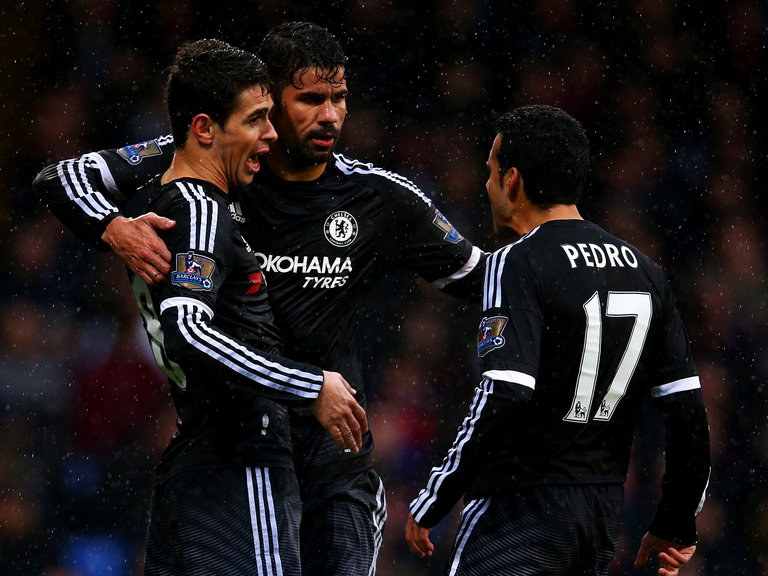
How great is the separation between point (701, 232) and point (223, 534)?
14.0ft

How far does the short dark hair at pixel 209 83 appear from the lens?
2.82m

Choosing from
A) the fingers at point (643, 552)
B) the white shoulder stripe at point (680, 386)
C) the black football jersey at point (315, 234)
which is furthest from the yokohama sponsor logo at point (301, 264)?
the fingers at point (643, 552)

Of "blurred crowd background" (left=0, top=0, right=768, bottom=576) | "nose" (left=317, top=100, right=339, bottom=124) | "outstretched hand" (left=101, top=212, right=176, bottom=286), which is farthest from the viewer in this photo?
"blurred crowd background" (left=0, top=0, right=768, bottom=576)

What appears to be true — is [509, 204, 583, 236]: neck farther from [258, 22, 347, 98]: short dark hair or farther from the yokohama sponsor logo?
[258, 22, 347, 98]: short dark hair

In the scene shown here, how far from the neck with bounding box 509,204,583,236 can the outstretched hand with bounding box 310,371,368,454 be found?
→ 0.71 meters

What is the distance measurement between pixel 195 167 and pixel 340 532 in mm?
1158

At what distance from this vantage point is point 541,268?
268cm

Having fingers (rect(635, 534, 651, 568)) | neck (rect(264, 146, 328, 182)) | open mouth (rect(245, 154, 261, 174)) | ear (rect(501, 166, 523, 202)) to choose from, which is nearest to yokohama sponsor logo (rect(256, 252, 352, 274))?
neck (rect(264, 146, 328, 182))

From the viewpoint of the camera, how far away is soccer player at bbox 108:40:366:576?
8.29 feet

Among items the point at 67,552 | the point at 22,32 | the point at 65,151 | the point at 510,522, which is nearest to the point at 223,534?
the point at 510,522

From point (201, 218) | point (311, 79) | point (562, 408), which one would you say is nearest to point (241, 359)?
point (201, 218)

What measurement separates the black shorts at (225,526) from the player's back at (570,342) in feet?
1.86

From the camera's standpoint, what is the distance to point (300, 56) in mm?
3307

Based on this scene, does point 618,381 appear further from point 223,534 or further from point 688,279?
point 688,279
